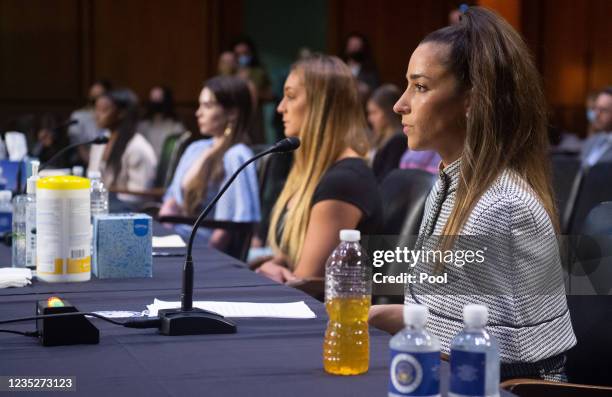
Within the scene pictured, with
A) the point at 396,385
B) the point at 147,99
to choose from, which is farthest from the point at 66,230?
the point at 147,99

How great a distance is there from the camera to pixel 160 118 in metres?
9.62

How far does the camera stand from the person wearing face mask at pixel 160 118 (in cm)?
948

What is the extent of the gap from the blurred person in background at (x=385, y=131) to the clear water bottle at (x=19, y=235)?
3.21m

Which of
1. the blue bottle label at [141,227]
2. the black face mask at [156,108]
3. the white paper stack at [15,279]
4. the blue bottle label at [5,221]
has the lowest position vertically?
the black face mask at [156,108]

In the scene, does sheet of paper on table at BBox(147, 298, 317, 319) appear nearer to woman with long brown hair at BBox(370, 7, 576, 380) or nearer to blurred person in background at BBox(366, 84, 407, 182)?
woman with long brown hair at BBox(370, 7, 576, 380)

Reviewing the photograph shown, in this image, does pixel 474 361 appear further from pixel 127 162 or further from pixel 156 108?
pixel 156 108

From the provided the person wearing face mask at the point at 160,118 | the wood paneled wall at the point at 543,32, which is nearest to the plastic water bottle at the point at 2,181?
the person wearing face mask at the point at 160,118

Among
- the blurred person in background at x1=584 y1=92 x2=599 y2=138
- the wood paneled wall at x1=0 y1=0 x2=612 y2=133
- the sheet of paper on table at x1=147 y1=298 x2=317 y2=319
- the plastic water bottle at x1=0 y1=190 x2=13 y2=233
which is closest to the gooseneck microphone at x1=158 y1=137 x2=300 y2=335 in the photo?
the sheet of paper on table at x1=147 y1=298 x2=317 y2=319

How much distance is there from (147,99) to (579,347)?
345 inches

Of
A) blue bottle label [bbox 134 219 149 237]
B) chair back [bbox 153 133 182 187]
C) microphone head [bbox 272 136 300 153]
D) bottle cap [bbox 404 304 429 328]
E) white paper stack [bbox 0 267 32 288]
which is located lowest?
chair back [bbox 153 133 182 187]

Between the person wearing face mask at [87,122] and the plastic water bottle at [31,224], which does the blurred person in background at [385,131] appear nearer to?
the person wearing face mask at [87,122]

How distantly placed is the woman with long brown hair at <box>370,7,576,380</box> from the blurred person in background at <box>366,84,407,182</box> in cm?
349

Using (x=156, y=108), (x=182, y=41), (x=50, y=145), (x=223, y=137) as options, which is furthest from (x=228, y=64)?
(x=223, y=137)

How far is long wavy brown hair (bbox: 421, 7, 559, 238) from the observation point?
6.56 feet
